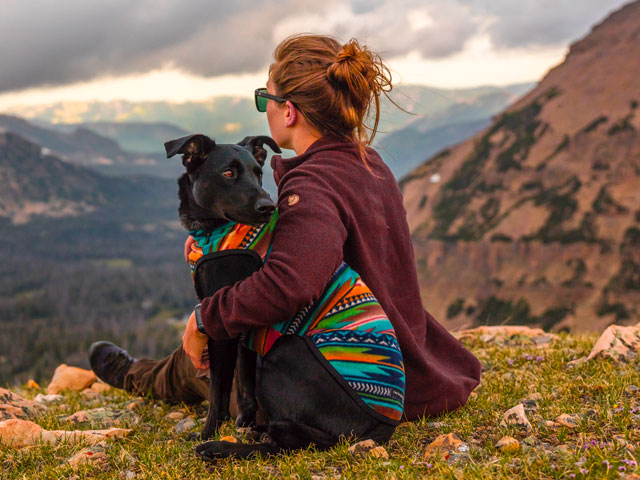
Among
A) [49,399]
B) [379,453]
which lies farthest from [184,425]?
[49,399]

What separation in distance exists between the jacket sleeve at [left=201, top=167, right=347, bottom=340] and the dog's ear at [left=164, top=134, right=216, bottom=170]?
73cm

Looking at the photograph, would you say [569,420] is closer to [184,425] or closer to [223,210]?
[223,210]

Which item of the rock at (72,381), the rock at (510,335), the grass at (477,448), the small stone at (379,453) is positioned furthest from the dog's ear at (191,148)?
the rock at (510,335)

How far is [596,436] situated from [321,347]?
195cm

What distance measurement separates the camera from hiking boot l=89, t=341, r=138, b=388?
6.89m

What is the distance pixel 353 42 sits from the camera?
4.16 m

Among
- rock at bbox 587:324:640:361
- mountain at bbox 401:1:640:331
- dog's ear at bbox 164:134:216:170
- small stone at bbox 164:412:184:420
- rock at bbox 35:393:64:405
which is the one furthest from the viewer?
mountain at bbox 401:1:640:331

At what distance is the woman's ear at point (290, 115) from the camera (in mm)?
4312

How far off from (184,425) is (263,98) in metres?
2.96

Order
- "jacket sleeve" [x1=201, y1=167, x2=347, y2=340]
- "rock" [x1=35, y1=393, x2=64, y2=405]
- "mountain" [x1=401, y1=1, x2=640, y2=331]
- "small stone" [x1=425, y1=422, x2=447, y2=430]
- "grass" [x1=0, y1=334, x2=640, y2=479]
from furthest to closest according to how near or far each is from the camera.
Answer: "mountain" [x1=401, y1=1, x2=640, y2=331] < "rock" [x1=35, y1=393, x2=64, y2=405] < "small stone" [x1=425, y1=422, x2=447, y2=430] < "jacket sleeve" [x1=201, y1=167, x2=347, y2=340] < "grass" [x1=0, y1=334, x2=640, y2=479]

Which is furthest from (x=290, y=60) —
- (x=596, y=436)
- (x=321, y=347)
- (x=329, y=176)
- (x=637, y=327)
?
(x=637, y=327)

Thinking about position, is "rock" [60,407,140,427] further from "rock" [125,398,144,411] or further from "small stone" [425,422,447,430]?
"small stone" [425,422,447,430]

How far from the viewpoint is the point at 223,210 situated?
4.04 m

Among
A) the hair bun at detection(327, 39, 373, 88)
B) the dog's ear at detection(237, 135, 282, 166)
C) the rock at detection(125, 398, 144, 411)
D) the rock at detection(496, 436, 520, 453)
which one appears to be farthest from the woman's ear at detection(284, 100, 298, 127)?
the rock at detection(125, 398, 144, 411)
